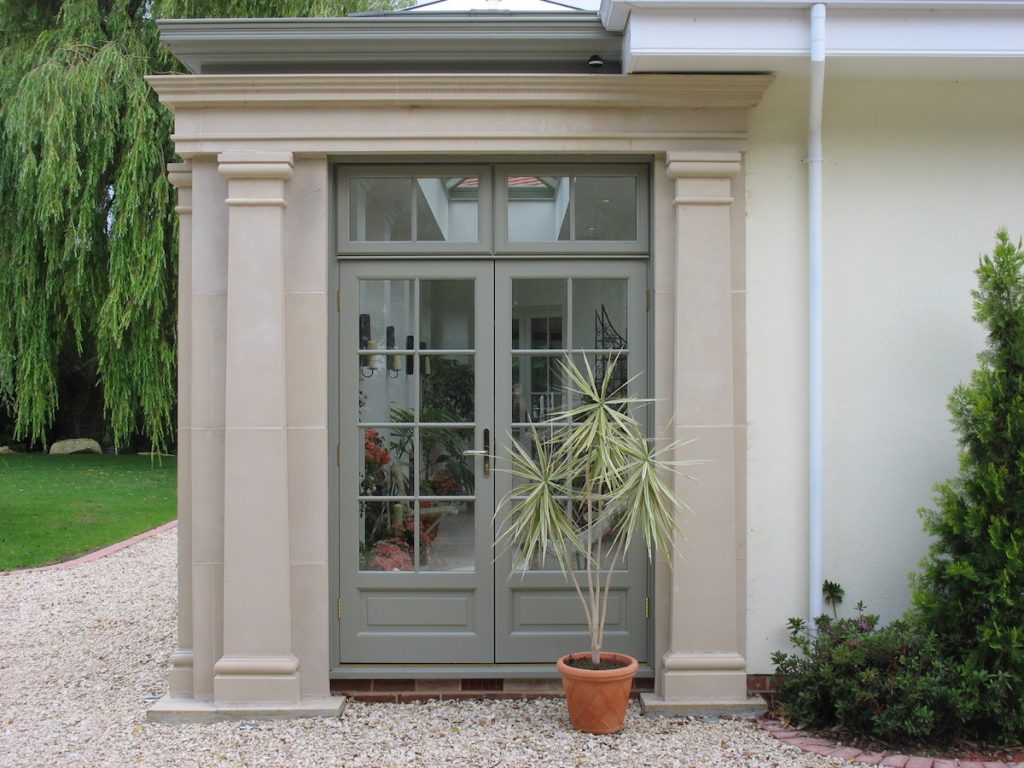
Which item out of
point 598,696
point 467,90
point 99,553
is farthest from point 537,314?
point 99,553

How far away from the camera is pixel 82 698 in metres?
5.08

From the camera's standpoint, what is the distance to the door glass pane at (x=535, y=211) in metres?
4.86

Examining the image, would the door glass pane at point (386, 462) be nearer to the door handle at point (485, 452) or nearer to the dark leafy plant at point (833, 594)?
the door handle at point (485, 452)

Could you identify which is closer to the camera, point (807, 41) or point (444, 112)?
point (807, 41)

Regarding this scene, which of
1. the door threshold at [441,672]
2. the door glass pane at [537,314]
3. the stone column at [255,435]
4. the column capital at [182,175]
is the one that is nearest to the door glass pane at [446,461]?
the door glass pane at [537,314]

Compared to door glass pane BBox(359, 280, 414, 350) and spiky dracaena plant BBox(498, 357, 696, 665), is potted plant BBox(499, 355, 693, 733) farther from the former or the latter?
door glass pane BBox(359, 280, 414, 350)

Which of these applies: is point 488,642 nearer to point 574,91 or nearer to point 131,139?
point 574,91

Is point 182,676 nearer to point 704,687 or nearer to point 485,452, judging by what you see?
point 485,452

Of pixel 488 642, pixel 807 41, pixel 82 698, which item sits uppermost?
pixel 807 41

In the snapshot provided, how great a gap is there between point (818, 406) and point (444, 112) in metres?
2.33

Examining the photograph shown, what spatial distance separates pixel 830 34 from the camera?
4340mm

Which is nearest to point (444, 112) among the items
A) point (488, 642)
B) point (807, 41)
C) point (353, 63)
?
point (353, 63)

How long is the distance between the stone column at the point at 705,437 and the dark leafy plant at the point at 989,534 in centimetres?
90

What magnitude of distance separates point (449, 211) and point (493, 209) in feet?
0.75
